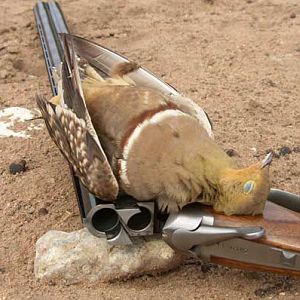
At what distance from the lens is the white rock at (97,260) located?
2.60m

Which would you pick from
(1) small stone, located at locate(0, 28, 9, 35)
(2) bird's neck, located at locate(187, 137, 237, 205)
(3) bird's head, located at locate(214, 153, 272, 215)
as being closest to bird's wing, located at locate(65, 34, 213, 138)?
(2) bird's neck, located at locate(187, 137, 237, 205)

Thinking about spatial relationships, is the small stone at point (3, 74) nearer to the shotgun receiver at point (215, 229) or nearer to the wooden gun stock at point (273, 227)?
the shotgun receiver at point (215, 229)

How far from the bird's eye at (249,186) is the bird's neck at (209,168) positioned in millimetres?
116

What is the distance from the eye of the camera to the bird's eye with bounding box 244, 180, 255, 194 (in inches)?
96.0

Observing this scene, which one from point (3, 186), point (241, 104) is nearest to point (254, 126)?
point (241, 104)

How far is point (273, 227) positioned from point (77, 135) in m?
0.85

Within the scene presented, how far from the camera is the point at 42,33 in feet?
14.7

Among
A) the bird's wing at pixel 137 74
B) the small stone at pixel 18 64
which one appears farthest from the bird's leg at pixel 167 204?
the small stone at pixel 18 64

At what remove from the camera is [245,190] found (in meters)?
2.46

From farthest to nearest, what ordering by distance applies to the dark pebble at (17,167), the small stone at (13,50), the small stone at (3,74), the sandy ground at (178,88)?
the small stone at (13,50)
the small stone at (3,74)
the dark pebble at (17,167)
the sandy ground at (178,88)

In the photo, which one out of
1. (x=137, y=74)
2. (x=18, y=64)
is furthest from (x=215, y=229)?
(x=18, y=64)

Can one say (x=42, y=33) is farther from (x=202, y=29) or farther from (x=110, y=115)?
(x=110, y=115)

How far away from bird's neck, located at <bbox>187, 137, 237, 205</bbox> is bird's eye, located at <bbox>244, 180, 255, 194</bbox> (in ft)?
0.38

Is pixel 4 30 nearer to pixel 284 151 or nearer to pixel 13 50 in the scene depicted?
pixel 13 50
